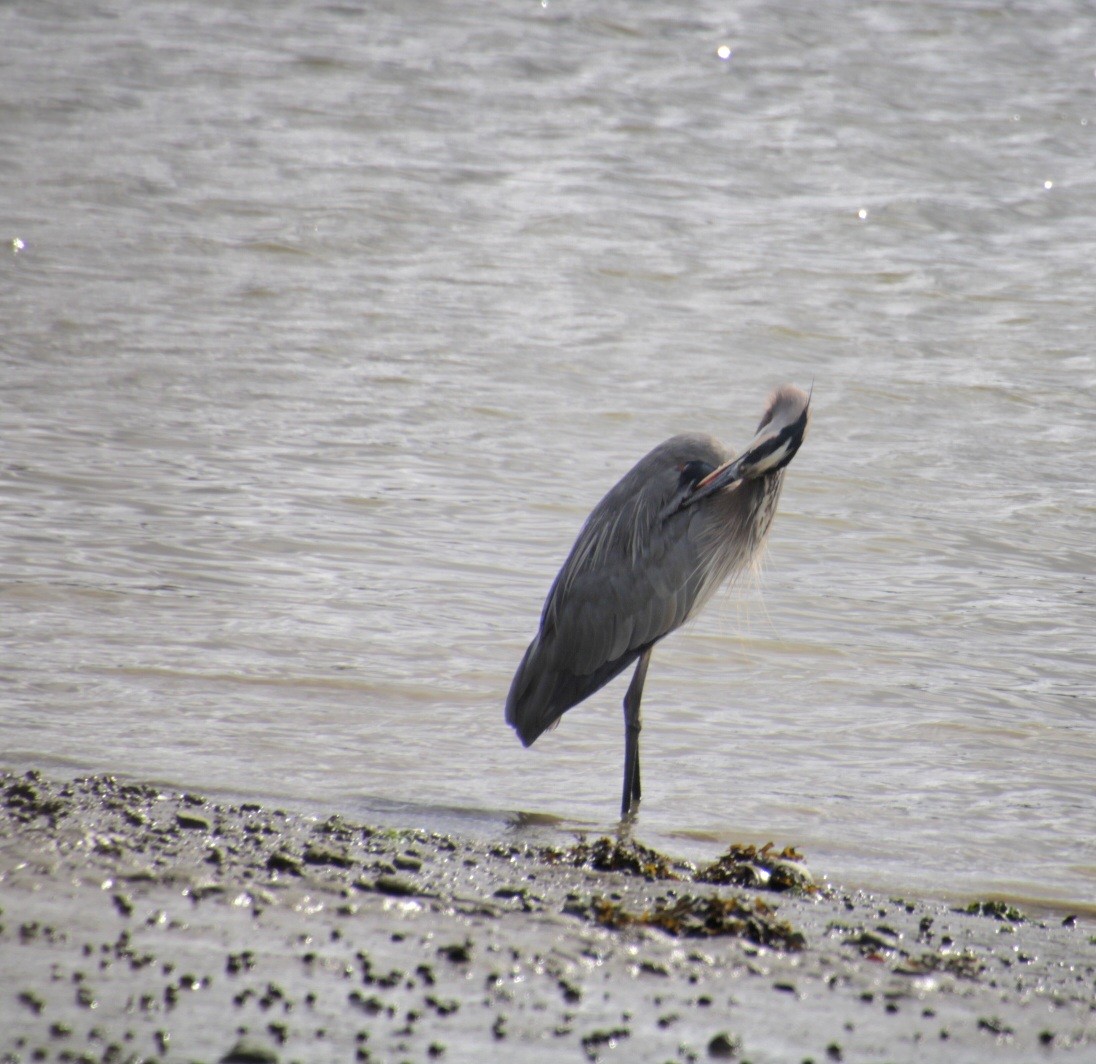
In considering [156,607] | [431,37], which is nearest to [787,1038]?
→ [156,607]

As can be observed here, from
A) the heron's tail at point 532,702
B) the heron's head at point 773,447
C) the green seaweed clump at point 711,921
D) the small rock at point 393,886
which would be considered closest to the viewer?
the green seaweed clump at point 711,921

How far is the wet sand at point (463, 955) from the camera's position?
3.19 metres

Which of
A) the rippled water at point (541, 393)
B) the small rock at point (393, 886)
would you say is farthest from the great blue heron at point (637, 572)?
the small rock at point (393, 886)

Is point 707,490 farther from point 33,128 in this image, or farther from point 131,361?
point 33,128

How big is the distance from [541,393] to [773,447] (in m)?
6.14

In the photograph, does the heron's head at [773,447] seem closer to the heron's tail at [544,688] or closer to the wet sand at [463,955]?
the heron's tail at [544,688]

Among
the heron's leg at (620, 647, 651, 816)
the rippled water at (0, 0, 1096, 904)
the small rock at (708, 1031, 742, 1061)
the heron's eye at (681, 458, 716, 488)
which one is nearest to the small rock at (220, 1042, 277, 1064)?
the small rock at (708, 1031, 742, 1061)

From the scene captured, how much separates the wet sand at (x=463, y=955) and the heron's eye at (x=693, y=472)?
5.68ft

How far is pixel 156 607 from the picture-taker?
23.3 feet

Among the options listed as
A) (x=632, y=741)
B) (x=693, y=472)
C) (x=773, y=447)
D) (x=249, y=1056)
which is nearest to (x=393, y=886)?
(x=249, y=1056)

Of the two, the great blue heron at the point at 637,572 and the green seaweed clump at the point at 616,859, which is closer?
the green seaweed clump at the point at 616,859

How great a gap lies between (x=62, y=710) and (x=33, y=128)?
1461 centimetres

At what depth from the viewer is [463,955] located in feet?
11.8

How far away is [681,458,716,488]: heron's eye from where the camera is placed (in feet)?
19.7
